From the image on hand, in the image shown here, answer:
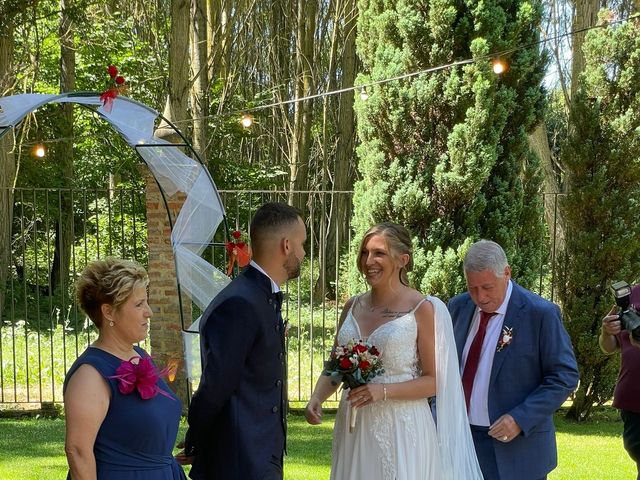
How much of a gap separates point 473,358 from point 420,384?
1.32 ft

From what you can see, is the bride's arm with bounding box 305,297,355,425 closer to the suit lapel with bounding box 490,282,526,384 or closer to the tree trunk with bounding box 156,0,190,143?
the suit lapel with bounding box 490,282,526,384

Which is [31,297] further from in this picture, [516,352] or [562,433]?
[516,352]

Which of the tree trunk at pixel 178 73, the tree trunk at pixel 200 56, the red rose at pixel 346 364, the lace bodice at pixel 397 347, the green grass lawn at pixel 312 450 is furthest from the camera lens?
the tree trunk at pixel 200 56

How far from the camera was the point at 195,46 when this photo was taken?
574 inches

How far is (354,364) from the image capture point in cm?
416

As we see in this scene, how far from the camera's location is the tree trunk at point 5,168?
1233cm

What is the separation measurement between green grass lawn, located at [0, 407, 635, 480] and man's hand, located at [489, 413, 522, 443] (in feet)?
11.5

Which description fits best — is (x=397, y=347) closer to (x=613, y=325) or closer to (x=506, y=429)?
(x=506, y=429)

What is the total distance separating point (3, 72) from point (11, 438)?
5532 millimetres

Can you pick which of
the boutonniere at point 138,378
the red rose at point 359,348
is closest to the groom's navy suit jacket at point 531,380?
the red rose at point 359,348

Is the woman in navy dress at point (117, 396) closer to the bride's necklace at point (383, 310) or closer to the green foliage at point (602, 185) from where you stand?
the bride's necklace at point (383, 310)

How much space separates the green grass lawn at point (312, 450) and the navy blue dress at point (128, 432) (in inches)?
165

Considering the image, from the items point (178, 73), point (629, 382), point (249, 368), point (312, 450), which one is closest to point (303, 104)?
point (178, 73)

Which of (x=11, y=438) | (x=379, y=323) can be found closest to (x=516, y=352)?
(x=379, y=323)
